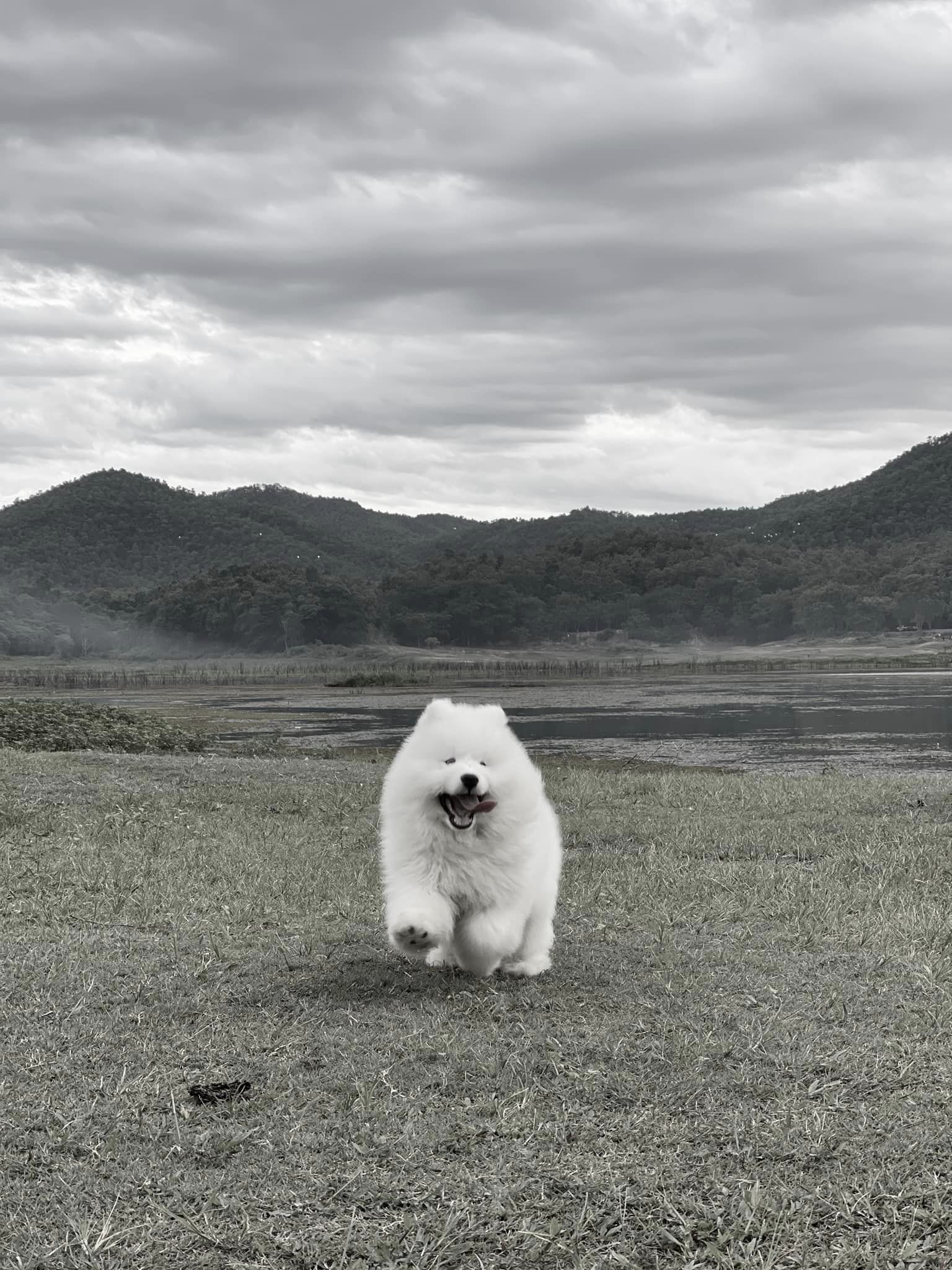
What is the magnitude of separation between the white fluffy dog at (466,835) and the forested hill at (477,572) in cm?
11458

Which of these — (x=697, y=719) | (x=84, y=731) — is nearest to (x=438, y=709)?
(x=84, y=731)

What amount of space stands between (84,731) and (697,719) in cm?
2232

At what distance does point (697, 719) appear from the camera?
4188cm

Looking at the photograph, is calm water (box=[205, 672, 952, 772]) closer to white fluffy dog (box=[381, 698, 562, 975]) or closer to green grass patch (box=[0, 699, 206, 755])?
green grass patch (box=[0, 699, 206, 755])

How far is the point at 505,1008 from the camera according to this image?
5.97 metres

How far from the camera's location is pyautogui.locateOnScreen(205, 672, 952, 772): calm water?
94.7ft

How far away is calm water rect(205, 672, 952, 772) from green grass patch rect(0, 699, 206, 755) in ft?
16.5

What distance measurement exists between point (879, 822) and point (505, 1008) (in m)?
9.09

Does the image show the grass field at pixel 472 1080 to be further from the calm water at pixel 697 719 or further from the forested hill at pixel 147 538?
the forested hill at pixel 147 538

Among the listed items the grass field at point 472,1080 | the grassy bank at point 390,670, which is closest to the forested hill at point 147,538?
the grassy bank at point 390,670

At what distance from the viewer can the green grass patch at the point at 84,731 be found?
25781 mm

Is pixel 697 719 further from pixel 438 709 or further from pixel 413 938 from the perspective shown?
pixel 413 938

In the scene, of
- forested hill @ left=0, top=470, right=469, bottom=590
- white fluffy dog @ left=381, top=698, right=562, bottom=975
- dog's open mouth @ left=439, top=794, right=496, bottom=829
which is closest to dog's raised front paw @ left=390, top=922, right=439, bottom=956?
white fluffy dog @ left=381, top=698, right=562, bottom=975

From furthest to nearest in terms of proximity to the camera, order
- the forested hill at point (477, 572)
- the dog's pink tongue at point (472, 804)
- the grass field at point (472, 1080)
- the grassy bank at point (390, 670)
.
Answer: the forested hill at point (477, 572)
the grassy bank at point (390, 670)
the dog's pink tongue at point (472, 804)
the grass field at point (472, 1080)
